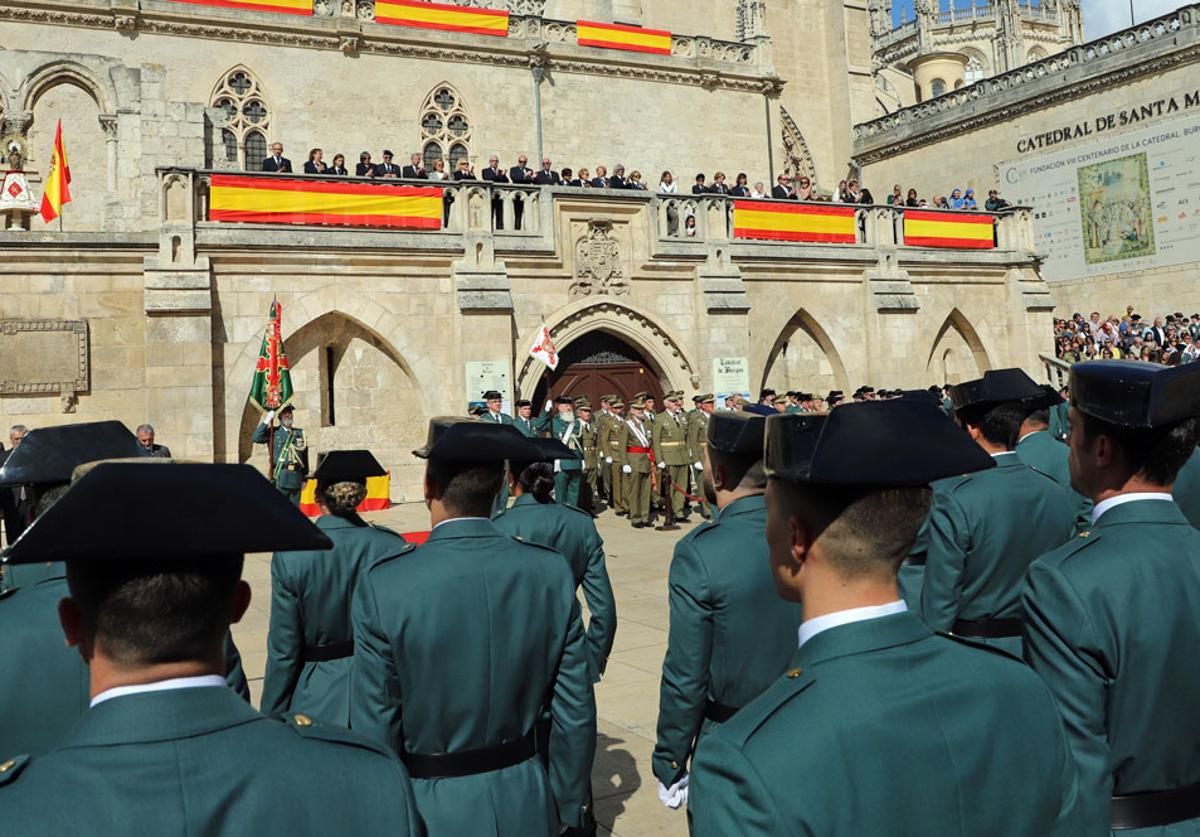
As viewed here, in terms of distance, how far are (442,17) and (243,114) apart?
18.2ft

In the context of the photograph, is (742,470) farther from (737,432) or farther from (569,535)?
(569,535)

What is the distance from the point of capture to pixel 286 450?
45.7 ft

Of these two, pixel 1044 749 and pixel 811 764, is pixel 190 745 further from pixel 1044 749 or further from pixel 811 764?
pixel 1044 749

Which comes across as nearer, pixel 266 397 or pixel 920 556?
pixel 920 556

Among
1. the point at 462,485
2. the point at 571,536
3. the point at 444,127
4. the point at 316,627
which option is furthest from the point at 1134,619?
the point at 444,127

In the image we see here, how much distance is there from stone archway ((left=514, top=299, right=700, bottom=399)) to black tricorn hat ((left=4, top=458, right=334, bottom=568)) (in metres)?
16.2

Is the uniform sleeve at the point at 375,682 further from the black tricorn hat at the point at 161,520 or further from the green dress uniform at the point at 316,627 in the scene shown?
the black tricorn hat at the point at 161,520

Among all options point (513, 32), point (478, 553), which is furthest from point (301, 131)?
point (478, 553)

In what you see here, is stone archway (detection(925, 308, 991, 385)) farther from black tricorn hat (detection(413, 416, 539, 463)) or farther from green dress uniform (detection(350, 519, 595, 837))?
green dress uniform (detection(350, 519, 595, 837))

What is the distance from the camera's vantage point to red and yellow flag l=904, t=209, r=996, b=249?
861 inches

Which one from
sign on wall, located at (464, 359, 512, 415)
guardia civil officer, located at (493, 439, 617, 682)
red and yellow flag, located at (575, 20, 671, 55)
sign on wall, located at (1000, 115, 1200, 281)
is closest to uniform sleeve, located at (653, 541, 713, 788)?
guardia civil officer, located at (493, 439, 617, 682)

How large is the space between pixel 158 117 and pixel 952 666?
1785 centimetres

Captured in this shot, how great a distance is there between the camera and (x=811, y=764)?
165 cm

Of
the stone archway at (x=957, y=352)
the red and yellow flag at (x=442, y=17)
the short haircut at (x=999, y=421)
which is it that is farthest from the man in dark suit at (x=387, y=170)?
the short haircut at (x=999, y=421)
